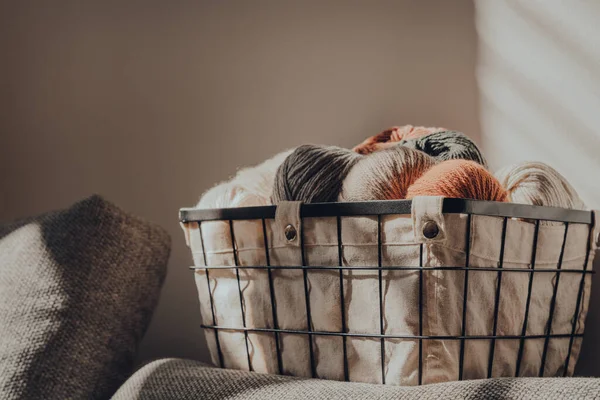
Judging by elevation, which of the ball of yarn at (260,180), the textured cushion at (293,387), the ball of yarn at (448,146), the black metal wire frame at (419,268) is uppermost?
the ball of yarn at (448,146)

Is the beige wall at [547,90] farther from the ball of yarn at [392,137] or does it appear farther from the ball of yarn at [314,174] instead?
the ball of yarn at [314,174]

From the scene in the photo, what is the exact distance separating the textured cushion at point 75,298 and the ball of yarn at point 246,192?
0.18m

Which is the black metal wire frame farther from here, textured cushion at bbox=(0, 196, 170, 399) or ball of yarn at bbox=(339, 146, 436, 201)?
A: textured cushion at bbox=(0, 196, 170, 399)

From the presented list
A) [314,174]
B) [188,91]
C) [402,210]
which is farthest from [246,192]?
[188,91]

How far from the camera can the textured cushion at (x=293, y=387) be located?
490 mm

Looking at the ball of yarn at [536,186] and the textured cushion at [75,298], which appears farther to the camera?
the textured cushion at [75,298]

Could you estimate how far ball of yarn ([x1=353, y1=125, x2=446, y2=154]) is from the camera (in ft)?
2.42

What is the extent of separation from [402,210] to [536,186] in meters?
0.19

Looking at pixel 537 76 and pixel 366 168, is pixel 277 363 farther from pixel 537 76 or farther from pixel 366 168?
pixel 537 76


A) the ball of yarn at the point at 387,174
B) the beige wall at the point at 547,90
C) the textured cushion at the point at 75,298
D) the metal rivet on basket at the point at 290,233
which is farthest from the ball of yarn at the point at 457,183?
the textured cushion at the point at 75,298

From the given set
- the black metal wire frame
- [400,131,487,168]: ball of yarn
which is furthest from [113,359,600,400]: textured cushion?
[400,131,487,168]: ball of yarn

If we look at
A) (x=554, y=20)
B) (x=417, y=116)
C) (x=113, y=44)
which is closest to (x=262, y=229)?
(x=417, y=116)

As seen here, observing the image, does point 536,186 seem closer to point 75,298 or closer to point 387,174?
point 387,174

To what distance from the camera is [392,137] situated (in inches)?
30.9
